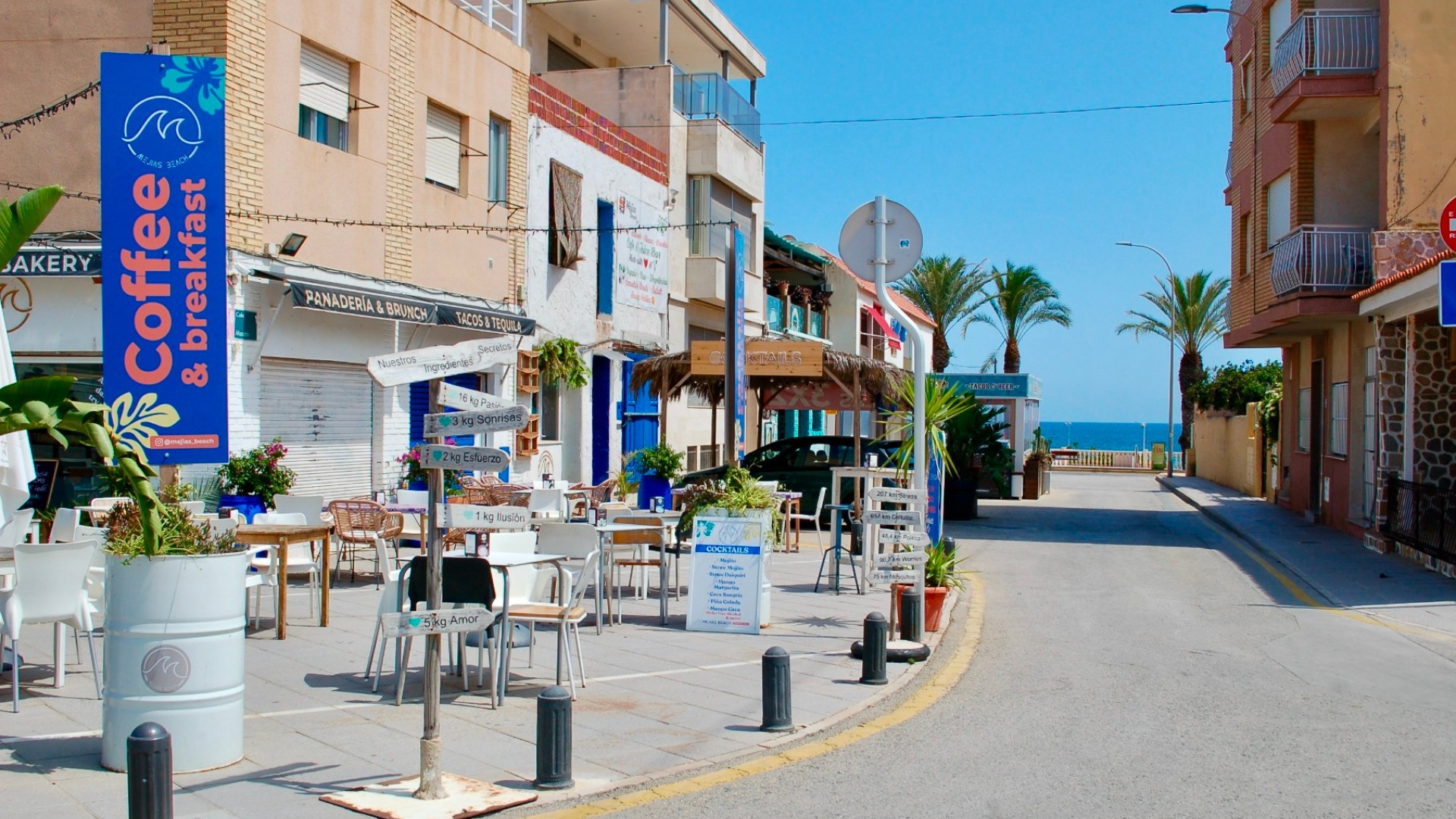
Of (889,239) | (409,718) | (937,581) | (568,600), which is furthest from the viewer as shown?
(937,581)

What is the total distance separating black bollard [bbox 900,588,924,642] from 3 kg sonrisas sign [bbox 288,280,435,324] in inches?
333

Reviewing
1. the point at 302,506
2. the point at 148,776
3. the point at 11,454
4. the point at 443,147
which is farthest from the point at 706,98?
the point at 148,776

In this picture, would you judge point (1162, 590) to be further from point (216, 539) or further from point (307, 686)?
point (216, 539)

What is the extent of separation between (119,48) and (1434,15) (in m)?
18.9

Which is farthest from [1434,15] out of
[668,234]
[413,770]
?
[413,770]

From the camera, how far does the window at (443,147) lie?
61.4 feet

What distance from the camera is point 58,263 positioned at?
13.6m

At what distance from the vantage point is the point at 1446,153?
18.4 meters

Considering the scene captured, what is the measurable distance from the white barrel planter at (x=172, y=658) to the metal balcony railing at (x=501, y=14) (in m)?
16.2

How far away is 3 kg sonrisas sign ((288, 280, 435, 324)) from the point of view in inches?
563

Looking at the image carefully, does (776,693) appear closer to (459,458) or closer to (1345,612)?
(459,458)

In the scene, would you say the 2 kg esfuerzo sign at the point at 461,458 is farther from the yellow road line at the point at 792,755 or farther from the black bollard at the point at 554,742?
the yellow road line at the point at 792,755

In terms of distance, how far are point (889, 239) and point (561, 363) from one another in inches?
488

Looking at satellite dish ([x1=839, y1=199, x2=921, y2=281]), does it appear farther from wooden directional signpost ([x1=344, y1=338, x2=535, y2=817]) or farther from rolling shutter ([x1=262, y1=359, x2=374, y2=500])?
rolling shutter ([x1=262, y1=359, x2=374, y2=500])
